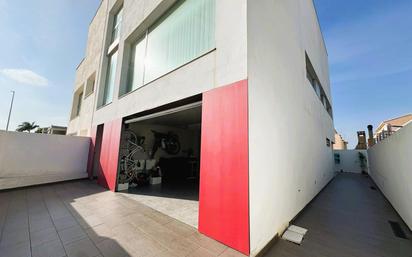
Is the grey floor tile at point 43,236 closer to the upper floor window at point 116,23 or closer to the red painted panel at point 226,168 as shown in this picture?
the red painted panel at point 226,168

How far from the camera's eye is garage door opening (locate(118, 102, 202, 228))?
378 cm

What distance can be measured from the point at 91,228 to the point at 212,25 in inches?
168

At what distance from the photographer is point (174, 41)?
379 cm

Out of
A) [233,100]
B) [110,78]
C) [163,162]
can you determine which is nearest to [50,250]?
[233,100]

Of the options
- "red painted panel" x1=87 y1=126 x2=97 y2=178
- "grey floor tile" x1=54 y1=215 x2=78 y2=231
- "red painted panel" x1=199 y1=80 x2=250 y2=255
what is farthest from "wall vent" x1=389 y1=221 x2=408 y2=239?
"red painted panel" x1=87 y1=126 x2=97 y2=178

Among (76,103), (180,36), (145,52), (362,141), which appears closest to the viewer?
(180,36)

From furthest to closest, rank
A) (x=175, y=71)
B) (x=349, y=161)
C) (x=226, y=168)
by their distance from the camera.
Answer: (x=349, y=161)
(x=175, y=71)
(x=226, y=168)

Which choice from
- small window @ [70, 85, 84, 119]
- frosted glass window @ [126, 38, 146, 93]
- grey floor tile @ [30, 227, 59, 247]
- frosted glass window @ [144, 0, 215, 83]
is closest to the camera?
grey floor tile @ [30, 227, 59, 247]

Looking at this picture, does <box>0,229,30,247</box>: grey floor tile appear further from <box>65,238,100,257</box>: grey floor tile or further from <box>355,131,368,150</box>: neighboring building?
<box>355,131,368,150</box>: neighboring building

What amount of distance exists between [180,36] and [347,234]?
5.30 meters

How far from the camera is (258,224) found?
191 centimetres

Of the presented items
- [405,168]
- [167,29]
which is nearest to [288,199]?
[405,168]

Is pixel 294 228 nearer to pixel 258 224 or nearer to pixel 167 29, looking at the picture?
pixel 258 224

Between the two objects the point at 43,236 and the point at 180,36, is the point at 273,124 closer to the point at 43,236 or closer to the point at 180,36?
the point at 180,36
